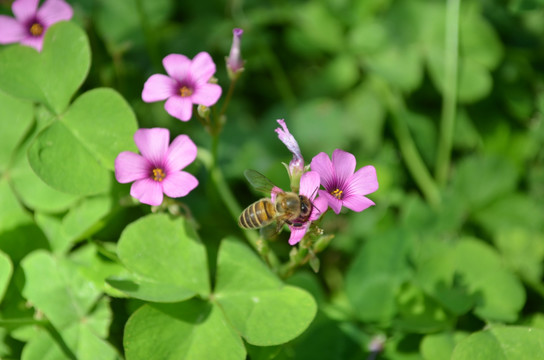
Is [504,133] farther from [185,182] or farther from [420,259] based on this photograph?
[185,182]

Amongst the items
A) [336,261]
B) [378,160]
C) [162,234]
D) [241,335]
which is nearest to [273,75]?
[378,160]

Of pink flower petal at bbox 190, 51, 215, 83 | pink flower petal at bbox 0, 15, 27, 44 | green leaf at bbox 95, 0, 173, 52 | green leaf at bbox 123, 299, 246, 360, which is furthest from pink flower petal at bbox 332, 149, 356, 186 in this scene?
green leaf at bbox 95, 0, 173, 52

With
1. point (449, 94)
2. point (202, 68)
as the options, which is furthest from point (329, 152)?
point (202, 68)

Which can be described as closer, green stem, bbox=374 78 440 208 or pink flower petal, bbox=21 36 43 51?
pink flower petal, bbox=21 36 43 51

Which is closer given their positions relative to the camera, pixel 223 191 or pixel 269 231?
pixel 269 231

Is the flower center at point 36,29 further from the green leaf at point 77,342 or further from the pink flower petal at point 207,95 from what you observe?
the green leaf at point 77,342

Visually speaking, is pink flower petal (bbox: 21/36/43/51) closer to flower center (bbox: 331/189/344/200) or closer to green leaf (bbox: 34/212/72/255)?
green leaf (bbox: 34/212/72/255)

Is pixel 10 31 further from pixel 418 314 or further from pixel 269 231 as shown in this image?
pixel 418 314
